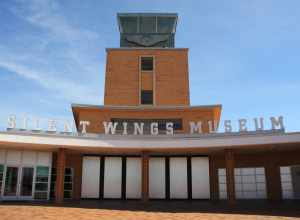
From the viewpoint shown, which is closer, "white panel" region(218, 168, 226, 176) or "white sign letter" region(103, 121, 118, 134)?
"white sign letter" region(103, 121, 118, 134)

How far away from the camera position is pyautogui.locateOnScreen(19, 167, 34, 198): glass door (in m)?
28.3

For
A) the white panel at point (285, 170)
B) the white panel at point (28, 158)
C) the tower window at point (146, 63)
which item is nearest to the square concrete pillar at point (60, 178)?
the white panel at point (28, 158)

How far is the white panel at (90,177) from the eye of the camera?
31.0 m

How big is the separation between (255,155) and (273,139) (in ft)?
20.1

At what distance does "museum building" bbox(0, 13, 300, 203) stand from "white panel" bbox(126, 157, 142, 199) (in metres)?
0.09

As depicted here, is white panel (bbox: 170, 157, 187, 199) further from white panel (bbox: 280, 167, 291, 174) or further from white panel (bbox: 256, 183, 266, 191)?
white panel (bbox: 280, 167, 291, 174)

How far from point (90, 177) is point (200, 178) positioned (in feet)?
32.8

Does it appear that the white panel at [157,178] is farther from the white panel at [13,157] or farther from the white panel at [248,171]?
the white panel at [13,157]

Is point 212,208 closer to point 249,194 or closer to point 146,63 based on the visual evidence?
point 249,194

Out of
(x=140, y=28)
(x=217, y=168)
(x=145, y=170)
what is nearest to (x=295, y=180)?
(x=217, y=168)

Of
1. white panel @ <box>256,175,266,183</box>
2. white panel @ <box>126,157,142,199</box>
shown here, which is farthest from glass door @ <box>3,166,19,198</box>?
white panel @ <box>256,175,266,183</box>

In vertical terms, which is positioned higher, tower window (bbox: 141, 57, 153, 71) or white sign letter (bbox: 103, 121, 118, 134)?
tower window (bbox: 141, 57, 153, 71)

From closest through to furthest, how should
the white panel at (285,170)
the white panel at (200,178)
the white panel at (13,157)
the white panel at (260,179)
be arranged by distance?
1. the white panel at (13,157)
2. the white panel at (285,170)
3. the white panel at (260,179)
4. the white panel at (200,178)

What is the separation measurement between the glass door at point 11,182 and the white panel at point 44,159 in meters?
1.93
